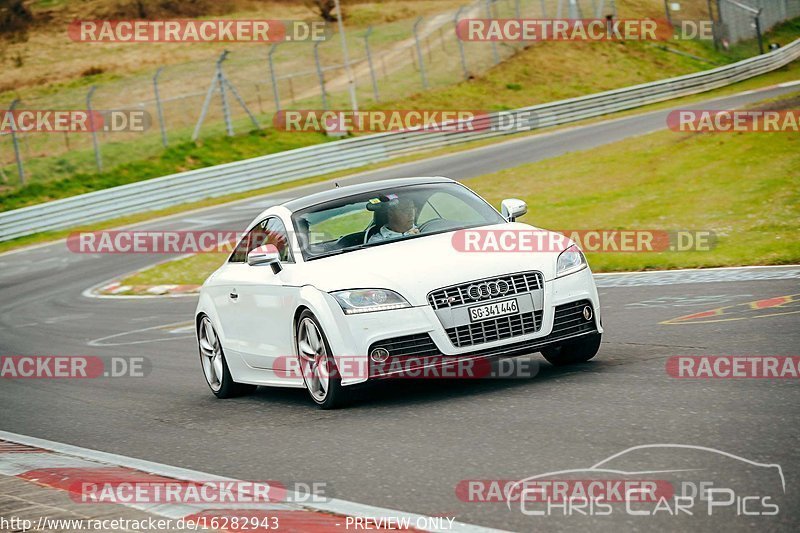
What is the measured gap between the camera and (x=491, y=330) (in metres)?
8.20

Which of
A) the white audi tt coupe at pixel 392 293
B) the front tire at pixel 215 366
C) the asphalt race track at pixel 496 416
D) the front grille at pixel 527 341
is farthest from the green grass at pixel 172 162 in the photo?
the front grille at pixel 527 341

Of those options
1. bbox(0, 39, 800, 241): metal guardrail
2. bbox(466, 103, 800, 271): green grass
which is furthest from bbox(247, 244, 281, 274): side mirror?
bbox(0, 39, 800, 241): metal guardrail

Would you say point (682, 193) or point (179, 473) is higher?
point (179, 473)

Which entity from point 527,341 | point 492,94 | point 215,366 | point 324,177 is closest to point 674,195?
point 215,366

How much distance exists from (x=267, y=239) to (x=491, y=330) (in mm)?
2582

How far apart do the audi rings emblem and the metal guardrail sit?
28.2 metres

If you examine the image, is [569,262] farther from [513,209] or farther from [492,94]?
[492,94]

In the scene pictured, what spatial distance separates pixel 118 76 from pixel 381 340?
192ft

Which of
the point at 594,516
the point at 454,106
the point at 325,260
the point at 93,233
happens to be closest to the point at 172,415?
the point at 325,260

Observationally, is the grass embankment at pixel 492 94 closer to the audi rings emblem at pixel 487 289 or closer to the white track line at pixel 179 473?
the white track line at pixel 179 473

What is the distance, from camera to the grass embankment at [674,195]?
53.3 ft

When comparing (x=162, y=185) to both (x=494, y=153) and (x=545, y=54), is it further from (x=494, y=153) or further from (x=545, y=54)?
(x=545, y=54)

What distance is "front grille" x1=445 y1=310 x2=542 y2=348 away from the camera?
8148 millimetres

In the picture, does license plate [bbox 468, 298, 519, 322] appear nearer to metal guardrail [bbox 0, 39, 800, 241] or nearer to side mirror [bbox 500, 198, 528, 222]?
side mirror [bbox 500, 198, 528, 222]
